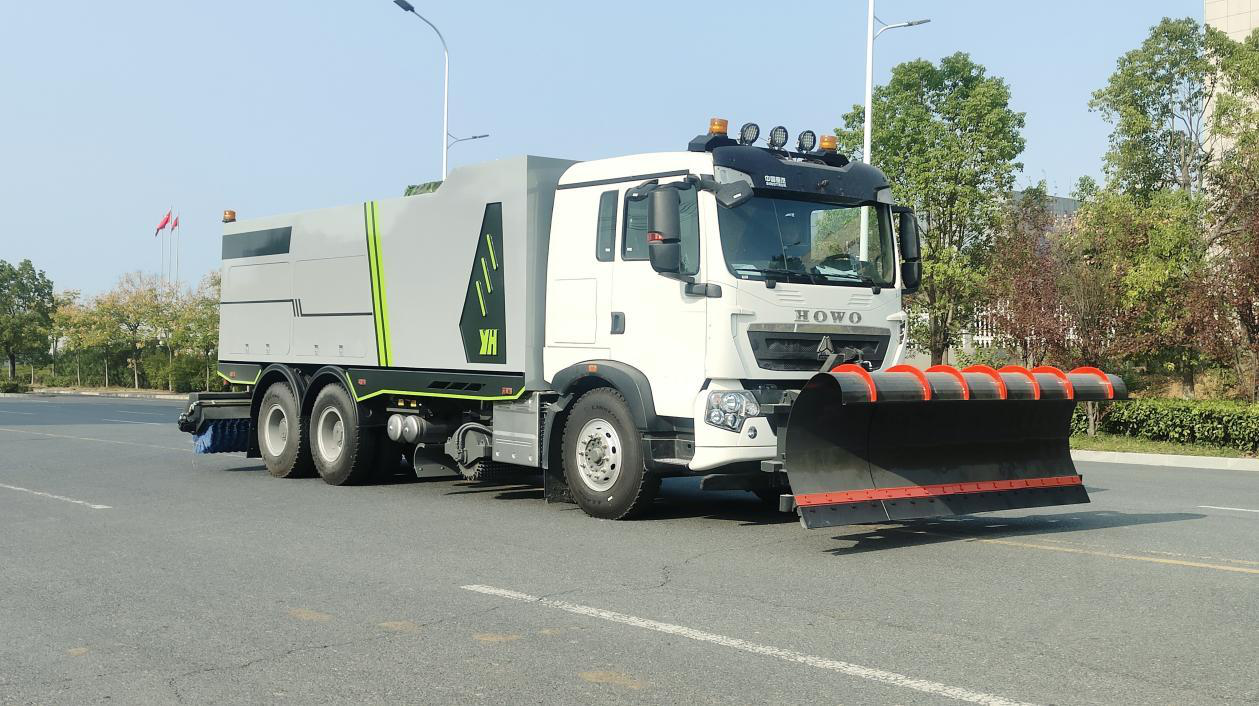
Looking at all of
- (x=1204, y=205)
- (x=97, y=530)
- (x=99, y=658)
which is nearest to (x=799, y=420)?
(x=99, y=658)

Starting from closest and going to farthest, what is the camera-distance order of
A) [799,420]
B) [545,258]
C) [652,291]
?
[799,420] < [652,291] < [545,258]

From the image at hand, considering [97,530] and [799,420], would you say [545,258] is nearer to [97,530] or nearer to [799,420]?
[799,420]

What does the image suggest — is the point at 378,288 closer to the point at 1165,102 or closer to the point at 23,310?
the point at 1165,102

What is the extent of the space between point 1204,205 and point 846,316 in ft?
67.7

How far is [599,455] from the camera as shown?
10.2 metres

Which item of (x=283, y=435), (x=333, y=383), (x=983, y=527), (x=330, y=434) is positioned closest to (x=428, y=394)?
→ (x=333, y=383)

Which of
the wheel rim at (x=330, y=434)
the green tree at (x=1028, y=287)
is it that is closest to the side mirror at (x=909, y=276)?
the wheel rim at (x=330, y=434)

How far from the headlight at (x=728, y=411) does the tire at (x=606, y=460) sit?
0.76m

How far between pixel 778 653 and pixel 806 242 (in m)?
4.89

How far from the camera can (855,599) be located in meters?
6.86

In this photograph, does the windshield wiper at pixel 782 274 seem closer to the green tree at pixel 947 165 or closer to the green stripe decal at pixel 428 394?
the green stripe decal at pixel 428 394

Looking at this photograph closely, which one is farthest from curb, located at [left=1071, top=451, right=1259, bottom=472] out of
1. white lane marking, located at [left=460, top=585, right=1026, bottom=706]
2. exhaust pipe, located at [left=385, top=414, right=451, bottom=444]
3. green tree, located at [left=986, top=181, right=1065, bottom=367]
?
white lane marking, located at [left=460, top=585, right=1026, bottom=706]

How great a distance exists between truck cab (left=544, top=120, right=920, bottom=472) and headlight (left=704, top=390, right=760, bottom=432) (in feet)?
0.04

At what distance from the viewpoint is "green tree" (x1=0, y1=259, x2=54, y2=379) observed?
7325 cm
